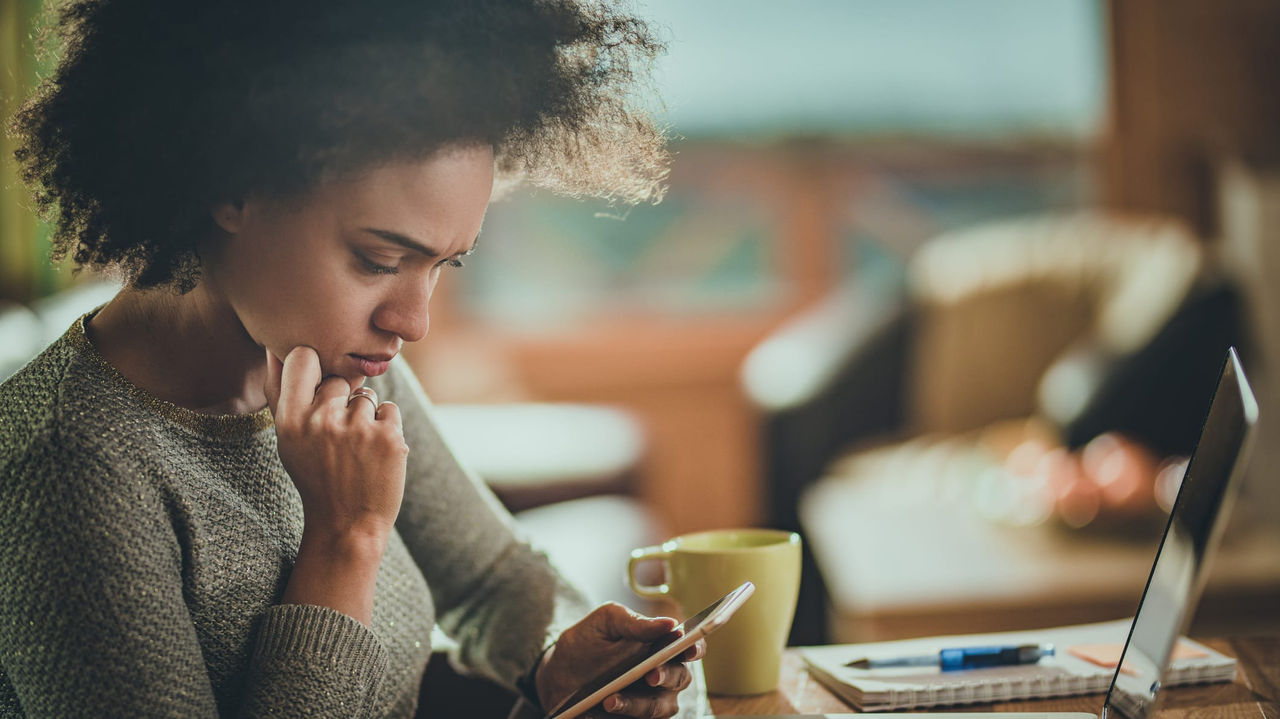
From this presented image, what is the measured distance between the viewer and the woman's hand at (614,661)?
680 mm

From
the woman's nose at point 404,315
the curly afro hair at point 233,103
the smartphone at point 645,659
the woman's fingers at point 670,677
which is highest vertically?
the curly afro hair at point 233,103

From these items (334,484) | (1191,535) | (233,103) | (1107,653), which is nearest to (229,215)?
(233,103)

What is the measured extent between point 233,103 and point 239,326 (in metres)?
0.14

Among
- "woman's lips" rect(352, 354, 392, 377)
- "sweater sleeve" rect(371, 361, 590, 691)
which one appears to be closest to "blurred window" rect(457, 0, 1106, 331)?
"sweater sleeve" rect(371, 361, 590, 691)

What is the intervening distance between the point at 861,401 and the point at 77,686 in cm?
237

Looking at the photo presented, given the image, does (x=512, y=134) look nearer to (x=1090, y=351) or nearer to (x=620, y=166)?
(x=620, y=166)

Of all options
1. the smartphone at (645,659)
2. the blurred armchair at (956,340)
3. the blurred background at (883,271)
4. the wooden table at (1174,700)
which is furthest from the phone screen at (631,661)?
the blurred armchair at (956,340)

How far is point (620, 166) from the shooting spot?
2.52ft

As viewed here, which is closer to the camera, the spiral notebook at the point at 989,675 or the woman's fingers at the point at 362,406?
the woman's fingers at the point at 362,406

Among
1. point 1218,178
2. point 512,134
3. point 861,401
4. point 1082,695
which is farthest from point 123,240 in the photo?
point 1218,178

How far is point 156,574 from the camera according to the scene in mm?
561

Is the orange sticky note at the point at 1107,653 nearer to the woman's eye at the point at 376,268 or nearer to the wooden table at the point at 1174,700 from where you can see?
the wooden table at the point at 1174,700

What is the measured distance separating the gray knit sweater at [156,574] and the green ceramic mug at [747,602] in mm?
200

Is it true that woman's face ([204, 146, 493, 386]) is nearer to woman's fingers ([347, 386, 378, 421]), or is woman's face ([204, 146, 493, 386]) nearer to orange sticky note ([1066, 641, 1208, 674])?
woman's fingers ([347, 386, 378, 421])
